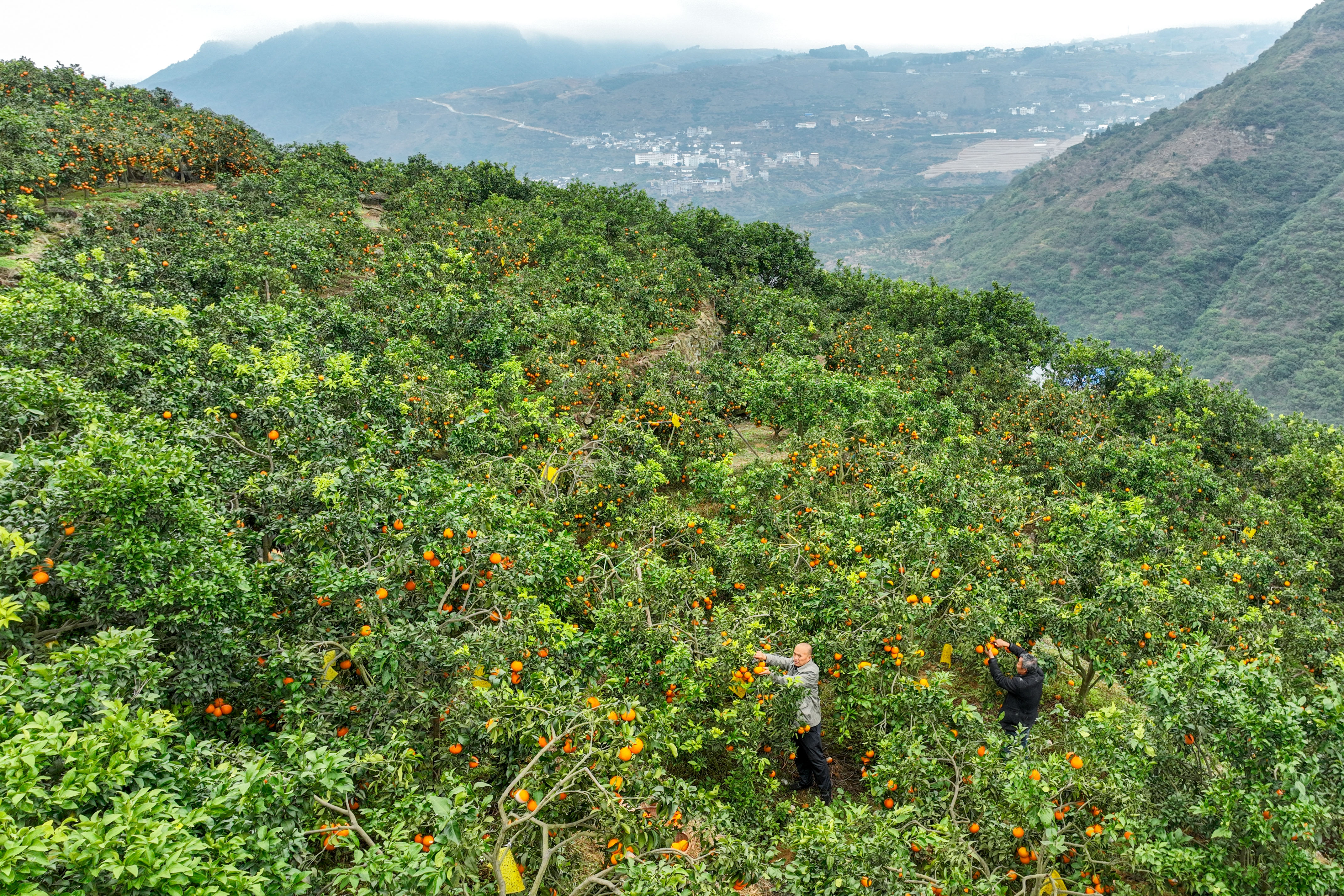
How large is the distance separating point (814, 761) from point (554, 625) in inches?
114

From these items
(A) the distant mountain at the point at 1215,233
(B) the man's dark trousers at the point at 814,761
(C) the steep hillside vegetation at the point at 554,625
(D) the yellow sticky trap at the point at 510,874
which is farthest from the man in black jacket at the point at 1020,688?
(A) the distant mountain at the point at 1215,233

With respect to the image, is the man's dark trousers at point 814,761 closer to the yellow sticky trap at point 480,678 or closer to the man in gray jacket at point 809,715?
the man in gray jacket at point 809,715

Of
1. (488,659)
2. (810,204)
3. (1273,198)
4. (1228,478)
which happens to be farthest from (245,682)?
(810,204)

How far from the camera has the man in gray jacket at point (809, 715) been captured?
5723mm

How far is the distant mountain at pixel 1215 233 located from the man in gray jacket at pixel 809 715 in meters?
64.6

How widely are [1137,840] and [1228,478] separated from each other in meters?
15.8

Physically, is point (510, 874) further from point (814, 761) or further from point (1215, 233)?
point (1215, 233)

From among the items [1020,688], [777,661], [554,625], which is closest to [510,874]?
[554,625]

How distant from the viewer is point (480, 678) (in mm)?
4316

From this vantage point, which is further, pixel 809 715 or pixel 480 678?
pixel 809 715

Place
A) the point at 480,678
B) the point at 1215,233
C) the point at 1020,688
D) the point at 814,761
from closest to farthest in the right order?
the point at 480,678
the point at 814,761
the point at 1020,688
the point at 1215,233

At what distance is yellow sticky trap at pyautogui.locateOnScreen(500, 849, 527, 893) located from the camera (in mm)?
3264

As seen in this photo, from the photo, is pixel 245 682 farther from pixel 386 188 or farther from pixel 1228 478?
pixel 386 188

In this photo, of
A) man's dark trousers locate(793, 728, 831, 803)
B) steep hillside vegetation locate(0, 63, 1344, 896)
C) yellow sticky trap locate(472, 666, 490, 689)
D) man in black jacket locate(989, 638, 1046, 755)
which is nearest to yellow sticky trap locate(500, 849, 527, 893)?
steep hillside vegetation locate(0, 63, 1344, 896)
